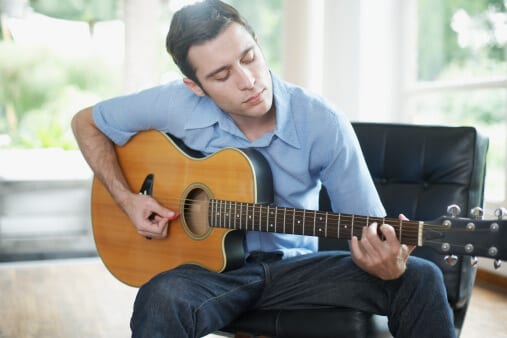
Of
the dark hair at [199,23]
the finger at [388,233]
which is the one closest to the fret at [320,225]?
the finger at [388,233]

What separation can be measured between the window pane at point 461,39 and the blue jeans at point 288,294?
223cm

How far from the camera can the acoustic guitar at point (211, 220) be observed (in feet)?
4.34

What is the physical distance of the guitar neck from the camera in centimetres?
135

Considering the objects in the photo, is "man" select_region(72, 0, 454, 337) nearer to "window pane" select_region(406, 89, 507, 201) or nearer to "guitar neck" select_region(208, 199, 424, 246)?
"guitar neck" select_region(208, 199, 424, 246)

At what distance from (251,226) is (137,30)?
9.92ft

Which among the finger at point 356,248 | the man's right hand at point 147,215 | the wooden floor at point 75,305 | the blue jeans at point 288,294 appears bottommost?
the wooden floor at point 75,305

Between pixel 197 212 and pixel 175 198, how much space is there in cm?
9

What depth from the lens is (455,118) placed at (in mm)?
3744

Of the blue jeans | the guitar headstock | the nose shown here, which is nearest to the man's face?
the nose

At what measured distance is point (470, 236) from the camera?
130cm

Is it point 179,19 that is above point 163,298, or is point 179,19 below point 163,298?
above

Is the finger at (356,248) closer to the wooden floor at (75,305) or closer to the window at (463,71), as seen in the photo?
the wooden floor at (75,305)

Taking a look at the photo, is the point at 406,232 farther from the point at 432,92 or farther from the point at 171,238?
the point at 432,92

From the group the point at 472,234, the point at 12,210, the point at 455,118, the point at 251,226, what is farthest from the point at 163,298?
the point at 12,210
